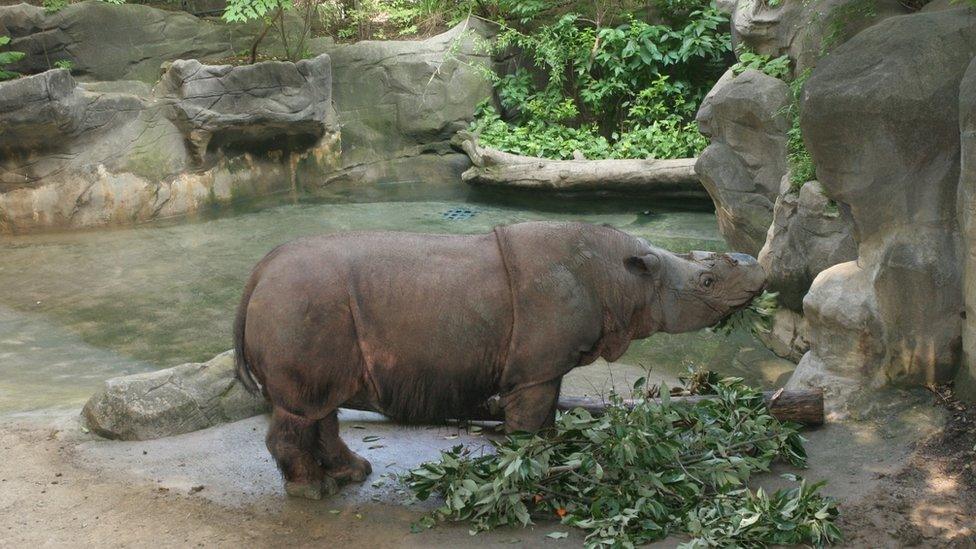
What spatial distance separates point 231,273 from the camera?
36.9 ft

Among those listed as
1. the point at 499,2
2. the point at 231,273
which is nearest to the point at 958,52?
the point at 231,273

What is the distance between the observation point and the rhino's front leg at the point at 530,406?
17.4 ft

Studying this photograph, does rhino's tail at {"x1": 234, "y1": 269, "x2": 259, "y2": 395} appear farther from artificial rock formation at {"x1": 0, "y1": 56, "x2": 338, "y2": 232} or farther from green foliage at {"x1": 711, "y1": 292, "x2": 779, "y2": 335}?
artificial rock formation at {"x1": 0, "y1": 56, "x2": 338, "y2": 232}

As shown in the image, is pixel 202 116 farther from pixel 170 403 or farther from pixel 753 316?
pixel 753 316

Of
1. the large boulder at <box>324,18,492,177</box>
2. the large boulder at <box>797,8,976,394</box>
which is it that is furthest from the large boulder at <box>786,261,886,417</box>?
the large boulder at <box>324,18,492,177</box>

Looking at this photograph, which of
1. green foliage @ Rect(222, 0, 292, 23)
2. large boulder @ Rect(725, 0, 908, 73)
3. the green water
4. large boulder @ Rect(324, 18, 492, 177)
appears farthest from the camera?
large boulder @ Rect(324, 18, 492, 177)

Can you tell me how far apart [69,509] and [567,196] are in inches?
389

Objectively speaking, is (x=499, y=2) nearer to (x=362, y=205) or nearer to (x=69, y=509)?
(x=362, y=205)

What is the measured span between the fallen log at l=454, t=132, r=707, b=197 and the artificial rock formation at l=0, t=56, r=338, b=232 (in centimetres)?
274

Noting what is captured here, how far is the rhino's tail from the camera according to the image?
527 cm

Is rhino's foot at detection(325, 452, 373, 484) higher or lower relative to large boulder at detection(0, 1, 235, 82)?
lower

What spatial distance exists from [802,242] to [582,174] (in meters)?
5.79

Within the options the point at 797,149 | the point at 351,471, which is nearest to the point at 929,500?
the point at 351,471

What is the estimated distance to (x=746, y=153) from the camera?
33.2 ft
